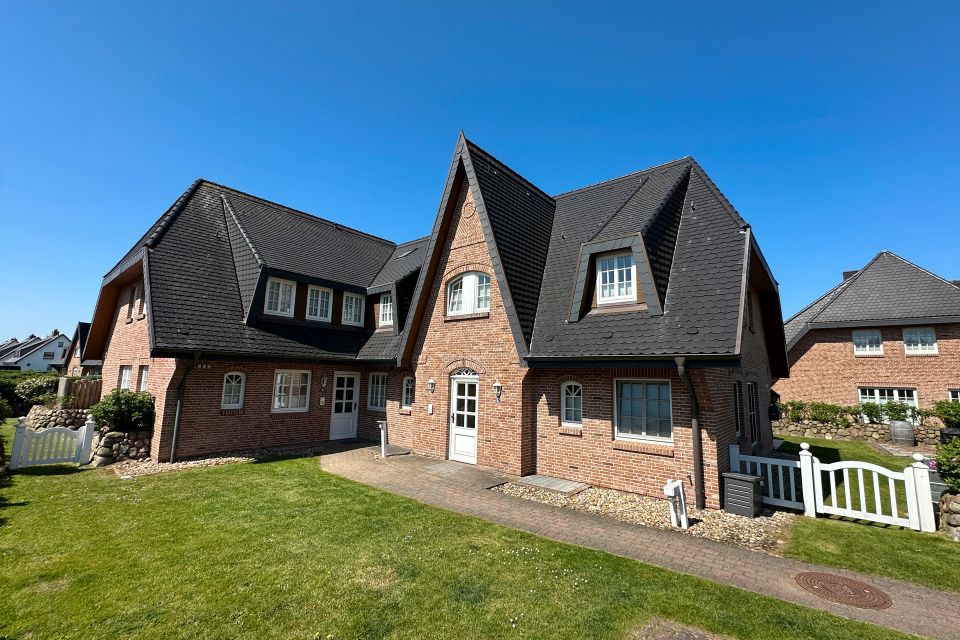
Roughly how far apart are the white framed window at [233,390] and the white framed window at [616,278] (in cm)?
1172

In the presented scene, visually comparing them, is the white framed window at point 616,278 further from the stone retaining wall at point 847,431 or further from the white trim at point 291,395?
the stone retaining wall at point 847,431

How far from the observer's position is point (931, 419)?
62.6 ft

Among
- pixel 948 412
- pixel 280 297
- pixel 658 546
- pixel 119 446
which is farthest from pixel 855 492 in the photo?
pixel 119 446

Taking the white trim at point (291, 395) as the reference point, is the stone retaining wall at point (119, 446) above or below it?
below

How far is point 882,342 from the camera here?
21.4 metres

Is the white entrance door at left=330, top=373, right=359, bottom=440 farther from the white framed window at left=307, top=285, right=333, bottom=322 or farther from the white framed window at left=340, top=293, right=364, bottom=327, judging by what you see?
the white framed window at left=307, top=285, right=333, bottom=322

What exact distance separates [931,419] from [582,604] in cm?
2427

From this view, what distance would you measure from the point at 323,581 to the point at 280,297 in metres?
12.0

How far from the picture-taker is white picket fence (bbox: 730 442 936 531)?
749 cm

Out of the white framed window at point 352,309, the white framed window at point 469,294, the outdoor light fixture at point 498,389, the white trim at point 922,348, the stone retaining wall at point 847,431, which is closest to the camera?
the outdoor light fixture at point 498,389

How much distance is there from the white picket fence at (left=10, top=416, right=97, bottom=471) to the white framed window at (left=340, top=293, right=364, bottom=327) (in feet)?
27.6

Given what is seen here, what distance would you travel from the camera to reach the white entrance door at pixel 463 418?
40.6ft

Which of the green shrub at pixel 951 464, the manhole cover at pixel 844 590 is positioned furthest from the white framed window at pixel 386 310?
the green shrub at pixel 951 464

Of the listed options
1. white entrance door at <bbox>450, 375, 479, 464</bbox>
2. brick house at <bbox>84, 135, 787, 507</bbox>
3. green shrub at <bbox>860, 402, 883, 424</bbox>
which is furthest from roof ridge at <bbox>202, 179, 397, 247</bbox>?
green shrub at <bbox>860, 402, 883, 424</bbox>
